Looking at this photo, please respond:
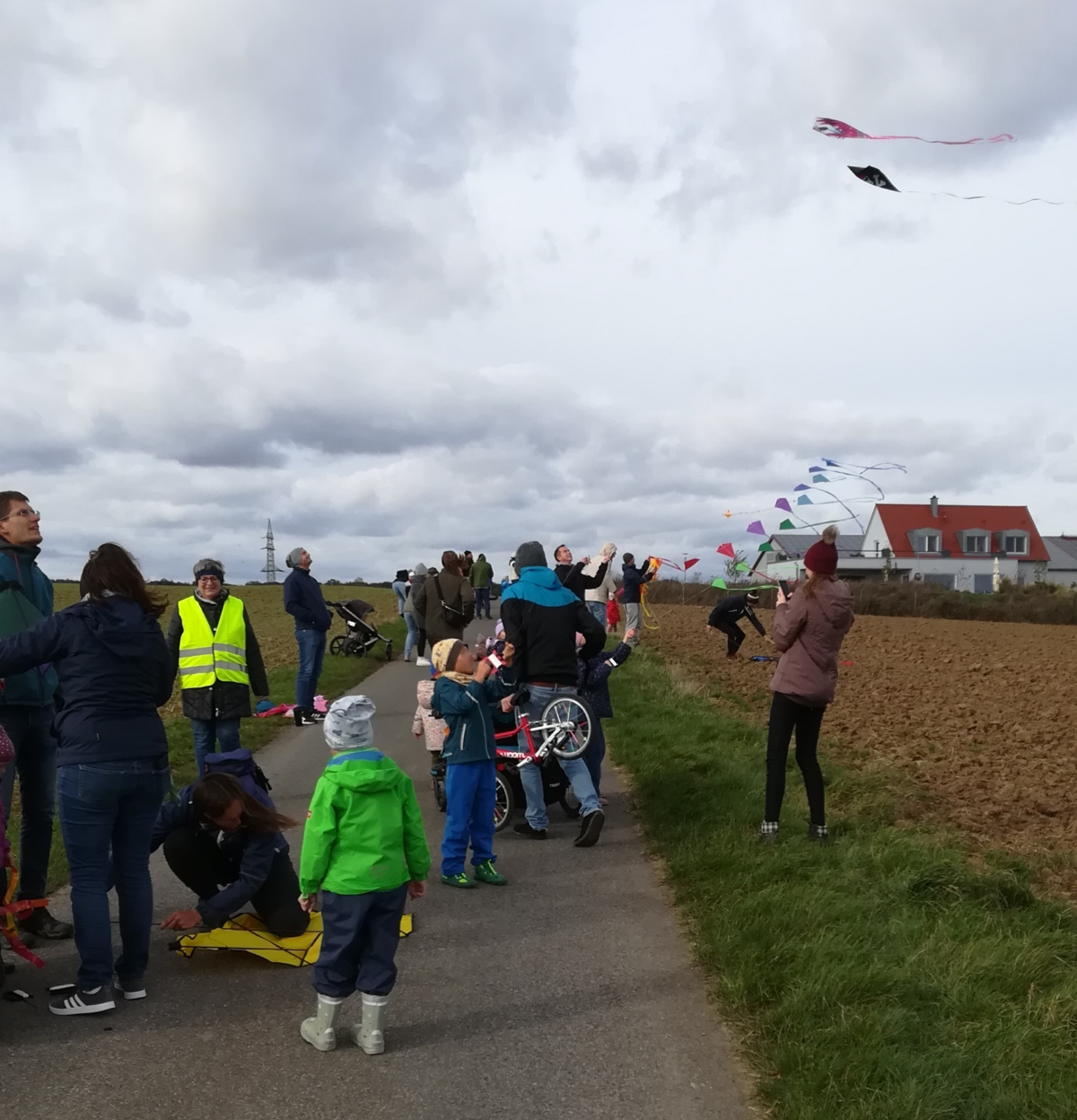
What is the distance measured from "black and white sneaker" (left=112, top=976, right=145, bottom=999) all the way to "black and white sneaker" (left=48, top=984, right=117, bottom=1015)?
0.53ft

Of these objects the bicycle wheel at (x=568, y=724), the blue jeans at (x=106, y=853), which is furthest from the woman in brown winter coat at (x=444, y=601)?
the blue jeans at (x=106, y=853)

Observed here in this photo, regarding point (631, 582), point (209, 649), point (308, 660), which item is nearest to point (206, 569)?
point (209, 649)

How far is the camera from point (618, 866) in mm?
7098

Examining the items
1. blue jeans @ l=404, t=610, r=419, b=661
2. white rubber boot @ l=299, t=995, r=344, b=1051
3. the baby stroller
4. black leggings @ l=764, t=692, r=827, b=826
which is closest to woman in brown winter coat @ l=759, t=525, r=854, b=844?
black leggings @ l=764, t=692, r=827, b=826

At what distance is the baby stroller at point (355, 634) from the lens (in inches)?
811

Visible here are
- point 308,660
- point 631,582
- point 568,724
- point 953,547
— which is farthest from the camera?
point 953,547

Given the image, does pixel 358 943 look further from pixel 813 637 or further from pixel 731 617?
pixel 731 617

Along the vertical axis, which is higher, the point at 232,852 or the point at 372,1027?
the point at 232,852

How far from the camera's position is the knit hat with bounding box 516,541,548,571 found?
775 cm

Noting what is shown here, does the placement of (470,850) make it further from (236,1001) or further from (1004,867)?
(1004,867)

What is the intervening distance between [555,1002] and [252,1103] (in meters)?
1.45

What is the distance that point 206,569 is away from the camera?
759 centimetres

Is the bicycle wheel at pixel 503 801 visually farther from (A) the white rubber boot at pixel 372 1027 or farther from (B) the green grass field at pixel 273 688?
(A) the white rubber boot at pixel 372 1027

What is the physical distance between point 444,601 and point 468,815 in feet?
19.5
